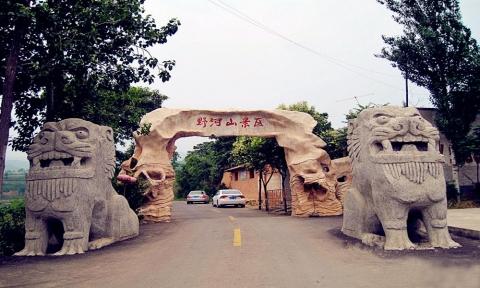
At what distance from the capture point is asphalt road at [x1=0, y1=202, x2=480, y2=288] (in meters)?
5.97

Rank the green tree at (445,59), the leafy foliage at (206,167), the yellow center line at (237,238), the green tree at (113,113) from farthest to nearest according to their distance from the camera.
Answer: the leafy foliage at (206,167), the green tree at (445,59), the green tree at (113,113), the yellow center line at (237,238)

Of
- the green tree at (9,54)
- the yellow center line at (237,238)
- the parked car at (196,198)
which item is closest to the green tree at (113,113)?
the green tree at (9,54)

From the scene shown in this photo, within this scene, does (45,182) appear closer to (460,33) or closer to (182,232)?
(182,232)

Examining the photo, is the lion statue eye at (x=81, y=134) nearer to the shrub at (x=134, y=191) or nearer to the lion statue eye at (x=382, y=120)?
the shrub at (x=134, y=191)

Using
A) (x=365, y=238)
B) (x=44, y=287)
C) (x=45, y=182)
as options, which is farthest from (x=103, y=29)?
(x=365, y=238)

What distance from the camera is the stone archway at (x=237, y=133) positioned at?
54.0 feet

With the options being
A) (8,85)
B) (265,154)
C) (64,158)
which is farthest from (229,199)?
(8,85)

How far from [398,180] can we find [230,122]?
1010 cm

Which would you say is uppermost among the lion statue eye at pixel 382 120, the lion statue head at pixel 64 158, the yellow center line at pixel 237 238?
the lion statue eye at pixel 382 120

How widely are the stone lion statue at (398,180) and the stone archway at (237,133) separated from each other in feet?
24.1

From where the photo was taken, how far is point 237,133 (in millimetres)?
17703

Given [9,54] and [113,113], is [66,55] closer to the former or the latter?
[9,54]

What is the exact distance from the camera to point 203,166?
4356 cm

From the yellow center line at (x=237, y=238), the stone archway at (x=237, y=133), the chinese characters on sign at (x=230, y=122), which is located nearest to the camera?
the yellow center line at (x=237, y=238)
